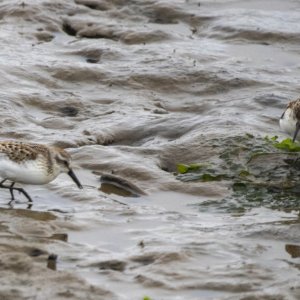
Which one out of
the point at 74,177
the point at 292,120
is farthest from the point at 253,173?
the point at 74,177

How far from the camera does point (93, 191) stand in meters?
11.6

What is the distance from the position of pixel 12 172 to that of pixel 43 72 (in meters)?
5.56

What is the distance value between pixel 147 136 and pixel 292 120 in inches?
82.9

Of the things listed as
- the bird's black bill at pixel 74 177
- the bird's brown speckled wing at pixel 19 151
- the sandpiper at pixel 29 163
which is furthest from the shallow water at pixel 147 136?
the bird's brown speckled wing at pixel 19 151

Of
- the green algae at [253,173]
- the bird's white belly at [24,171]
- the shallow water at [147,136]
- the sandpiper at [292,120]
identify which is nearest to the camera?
the shallow water at [147,136]

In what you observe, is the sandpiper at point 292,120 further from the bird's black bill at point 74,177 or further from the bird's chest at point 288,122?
the bird's black bill at point 74,177

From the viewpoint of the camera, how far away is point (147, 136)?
45.9 ft

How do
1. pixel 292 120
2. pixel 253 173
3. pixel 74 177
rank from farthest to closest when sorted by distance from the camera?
pixel 292 120
pixel 253 173
pixel 74 177

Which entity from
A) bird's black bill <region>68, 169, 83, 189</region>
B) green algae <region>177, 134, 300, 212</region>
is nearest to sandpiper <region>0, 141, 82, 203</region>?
bird's black bill <region>68, 169, 83, 189</region>

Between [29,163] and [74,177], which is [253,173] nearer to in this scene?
[74,177]

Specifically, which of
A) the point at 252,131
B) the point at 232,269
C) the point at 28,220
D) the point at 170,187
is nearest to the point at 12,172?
the point at 28,220

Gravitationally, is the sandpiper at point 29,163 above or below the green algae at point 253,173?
above

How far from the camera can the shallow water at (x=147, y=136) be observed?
899 centimetres

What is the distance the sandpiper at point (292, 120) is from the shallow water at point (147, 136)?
18.6 inches
